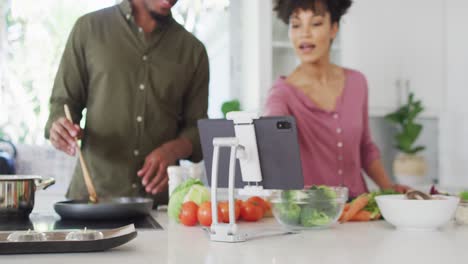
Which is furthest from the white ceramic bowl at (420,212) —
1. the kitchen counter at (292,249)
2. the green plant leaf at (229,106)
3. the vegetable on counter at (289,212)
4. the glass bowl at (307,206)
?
the green plant leaf at (229,106)

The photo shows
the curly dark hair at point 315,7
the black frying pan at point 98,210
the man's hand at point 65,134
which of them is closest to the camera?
the black frying pan at point 98,210

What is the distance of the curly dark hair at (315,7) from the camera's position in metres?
2.71

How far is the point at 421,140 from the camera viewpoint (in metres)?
4.39

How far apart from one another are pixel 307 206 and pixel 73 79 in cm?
120

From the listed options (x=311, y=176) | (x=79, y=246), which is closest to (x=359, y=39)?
(x=311, y=176)

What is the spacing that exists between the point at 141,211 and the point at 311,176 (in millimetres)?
1005

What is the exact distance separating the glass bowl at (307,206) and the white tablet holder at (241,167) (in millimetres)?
76

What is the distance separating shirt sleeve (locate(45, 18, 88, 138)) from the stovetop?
0.69 meters

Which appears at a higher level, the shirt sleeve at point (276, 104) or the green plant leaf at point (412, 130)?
the shirt sleeve at point (276, 104)

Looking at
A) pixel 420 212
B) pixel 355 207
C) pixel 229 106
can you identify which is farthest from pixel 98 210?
pixel 229 106

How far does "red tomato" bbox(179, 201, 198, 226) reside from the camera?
1704 mm

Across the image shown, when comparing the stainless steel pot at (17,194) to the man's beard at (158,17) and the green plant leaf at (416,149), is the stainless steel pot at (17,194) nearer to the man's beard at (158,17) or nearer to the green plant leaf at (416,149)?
the man's beard at (158,17)

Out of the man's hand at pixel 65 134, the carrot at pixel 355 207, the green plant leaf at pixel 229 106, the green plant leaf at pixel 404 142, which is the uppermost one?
the man's hand at pixel 65 134

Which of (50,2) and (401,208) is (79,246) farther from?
(50,2)
